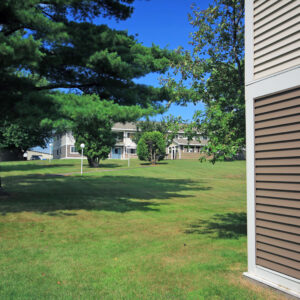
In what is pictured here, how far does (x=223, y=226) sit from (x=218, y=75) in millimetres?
4187

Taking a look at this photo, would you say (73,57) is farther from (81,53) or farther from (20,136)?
(20,136)

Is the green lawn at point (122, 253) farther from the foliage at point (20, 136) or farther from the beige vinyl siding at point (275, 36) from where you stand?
the foliage at point (20, 136)

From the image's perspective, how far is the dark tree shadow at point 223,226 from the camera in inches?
317

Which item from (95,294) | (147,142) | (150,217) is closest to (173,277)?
(95,294)

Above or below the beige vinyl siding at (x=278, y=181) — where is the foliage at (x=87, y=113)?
above

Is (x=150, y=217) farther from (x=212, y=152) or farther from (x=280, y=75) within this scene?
(x=280, y=75)

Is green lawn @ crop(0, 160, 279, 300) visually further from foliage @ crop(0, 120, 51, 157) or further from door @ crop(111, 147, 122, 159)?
door @ crop(111, 147, 122, 159)

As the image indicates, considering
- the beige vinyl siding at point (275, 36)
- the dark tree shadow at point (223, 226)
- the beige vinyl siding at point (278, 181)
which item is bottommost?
the dark tree shadow at point (223, 226)

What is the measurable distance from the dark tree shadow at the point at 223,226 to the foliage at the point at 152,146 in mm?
33735

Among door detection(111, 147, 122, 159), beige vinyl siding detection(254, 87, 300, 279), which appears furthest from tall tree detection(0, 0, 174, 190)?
door detection(111, 147, 122, 159)

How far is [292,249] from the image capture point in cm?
422

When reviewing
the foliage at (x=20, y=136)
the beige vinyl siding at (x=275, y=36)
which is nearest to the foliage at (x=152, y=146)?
the foliage at (x=20, y=136)

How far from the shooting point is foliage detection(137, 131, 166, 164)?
44.5 m

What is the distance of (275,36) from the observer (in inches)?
185
